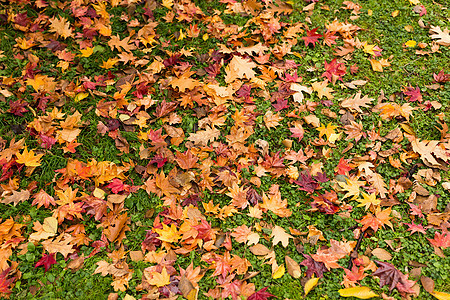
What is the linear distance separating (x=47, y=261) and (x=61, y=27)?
265 cm

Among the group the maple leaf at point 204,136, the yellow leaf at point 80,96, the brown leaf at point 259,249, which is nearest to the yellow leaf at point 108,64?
the yellow leaf at point 80,96

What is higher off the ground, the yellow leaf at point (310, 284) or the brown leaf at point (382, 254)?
the brown leaf at point (382, 254)

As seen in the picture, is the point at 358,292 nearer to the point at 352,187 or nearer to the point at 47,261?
the point at 352,187

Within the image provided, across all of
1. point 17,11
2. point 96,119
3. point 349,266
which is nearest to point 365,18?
point 349,266

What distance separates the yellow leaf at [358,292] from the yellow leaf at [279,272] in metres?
0.42

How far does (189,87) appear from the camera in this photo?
3.25m

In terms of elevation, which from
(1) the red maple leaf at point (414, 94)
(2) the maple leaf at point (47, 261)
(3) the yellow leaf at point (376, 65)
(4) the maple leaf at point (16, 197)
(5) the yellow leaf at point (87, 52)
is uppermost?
(3) the yellow leaf at point (376, 65)

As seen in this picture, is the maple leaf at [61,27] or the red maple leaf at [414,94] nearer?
the red maple leaf at [414,94]

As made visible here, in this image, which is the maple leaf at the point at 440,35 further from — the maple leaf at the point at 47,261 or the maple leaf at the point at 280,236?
the maple leaf at the point at 47,261

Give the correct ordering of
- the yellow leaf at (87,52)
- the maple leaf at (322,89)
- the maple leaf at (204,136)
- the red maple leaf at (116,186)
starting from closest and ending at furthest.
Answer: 1. the red maple leaf at (116,186)
2. the maple leaf at (204,136)
3. the maple leaf at (322,89)
4. the yellow leaf at (87,52)

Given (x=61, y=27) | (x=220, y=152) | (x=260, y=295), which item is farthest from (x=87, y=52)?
(x=260, y=295)

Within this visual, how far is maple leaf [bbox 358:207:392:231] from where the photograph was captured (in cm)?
256

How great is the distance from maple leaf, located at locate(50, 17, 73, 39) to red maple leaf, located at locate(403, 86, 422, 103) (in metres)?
3.71

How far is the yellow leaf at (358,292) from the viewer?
226 cm
